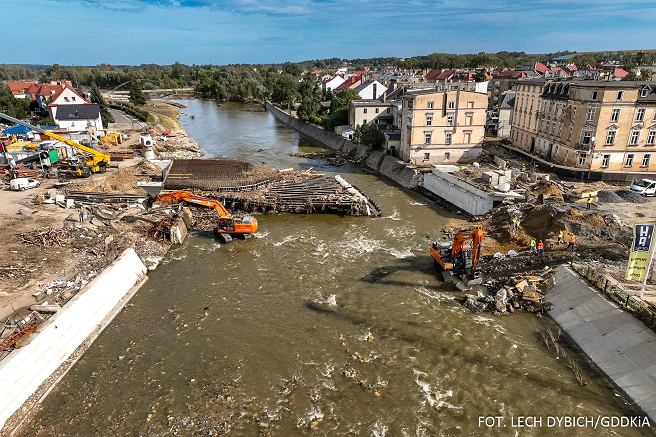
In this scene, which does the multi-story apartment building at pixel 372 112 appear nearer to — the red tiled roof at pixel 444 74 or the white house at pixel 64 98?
the red tiled roof at pixel 444 74

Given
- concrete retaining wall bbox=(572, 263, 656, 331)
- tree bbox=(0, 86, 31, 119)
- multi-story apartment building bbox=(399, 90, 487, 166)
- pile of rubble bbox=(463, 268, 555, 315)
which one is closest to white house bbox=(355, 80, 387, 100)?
multi-story apartment building bbox=(399, 90, 487, 166)

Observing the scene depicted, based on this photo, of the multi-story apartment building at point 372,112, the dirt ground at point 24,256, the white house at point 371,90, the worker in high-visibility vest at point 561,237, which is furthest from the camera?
the white house at point 371,90

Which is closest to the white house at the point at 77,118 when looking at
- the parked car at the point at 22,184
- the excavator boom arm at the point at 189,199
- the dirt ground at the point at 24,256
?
the parked car at the point at 22,184

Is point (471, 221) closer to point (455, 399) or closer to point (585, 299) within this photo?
point (585, 299)

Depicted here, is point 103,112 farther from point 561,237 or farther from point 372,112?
point 561,237

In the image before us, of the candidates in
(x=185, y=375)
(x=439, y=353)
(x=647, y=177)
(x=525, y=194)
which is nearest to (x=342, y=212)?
(x=525, y=194)
